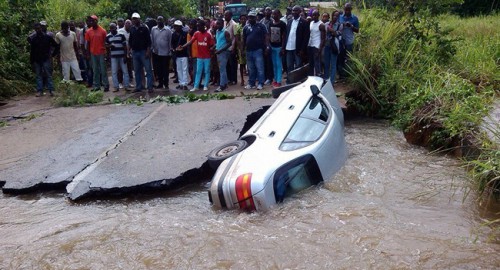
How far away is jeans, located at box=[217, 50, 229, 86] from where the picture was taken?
447 inches

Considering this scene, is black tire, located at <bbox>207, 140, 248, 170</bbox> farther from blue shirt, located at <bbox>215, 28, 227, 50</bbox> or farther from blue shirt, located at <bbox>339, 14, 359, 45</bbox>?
blue shirt, located at <bbox>215, 28, 227, 50</bbox>

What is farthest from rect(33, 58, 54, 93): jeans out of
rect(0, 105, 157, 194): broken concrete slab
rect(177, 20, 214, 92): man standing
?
rect(177, 20, 214, 92): man standing

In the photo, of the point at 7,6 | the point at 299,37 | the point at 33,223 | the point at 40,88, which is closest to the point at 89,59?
the point at 40,88

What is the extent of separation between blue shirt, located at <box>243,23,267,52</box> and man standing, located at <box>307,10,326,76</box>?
1.04 m

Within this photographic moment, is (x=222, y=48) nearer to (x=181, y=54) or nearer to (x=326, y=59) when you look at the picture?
(x=181, y=54)

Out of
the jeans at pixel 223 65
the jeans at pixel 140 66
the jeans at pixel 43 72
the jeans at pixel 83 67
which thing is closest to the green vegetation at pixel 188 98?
the jeans at pixel 223 65

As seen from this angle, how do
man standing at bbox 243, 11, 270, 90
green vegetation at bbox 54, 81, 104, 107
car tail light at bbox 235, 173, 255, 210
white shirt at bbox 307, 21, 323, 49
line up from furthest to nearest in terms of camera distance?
man standing at bbox 243, 11, 270, 90, green vegetation at bbox 54, 81, 104, 107, white shirt at bbox 307, 21, 323, 49, car tail light at bbox 235, 173, 255, 210

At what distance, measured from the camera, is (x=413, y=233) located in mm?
4703

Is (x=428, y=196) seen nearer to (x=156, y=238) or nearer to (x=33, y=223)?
(x=156, y=238)

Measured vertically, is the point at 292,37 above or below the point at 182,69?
above

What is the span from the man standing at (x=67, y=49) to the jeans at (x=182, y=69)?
2.52 metres

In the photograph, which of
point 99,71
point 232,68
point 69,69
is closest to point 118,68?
point 99,71

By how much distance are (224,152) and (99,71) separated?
7.23m

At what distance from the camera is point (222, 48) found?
11227 millimetres
